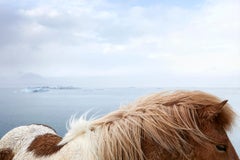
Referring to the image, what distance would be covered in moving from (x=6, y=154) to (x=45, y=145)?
58 centimetres

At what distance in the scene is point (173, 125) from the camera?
6.22 feet

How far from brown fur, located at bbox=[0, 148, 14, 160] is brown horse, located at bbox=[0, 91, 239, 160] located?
74cm

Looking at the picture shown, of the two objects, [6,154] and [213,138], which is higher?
[213,138]

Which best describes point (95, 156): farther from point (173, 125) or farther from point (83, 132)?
point (173, 125)

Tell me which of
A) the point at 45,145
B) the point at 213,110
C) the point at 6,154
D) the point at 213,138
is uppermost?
the point at 213,110

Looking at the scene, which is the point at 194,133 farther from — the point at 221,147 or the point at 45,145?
the point at 45,145

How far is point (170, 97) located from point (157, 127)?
27cm

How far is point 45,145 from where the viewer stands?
2355 millimetres

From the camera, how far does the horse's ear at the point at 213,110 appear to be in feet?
6.05

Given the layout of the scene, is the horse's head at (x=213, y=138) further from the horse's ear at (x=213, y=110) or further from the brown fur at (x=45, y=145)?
the brown fur at (x=45, y=145)

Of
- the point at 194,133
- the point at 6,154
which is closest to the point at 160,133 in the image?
the point at 194,133

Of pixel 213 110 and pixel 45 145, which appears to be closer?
pixel 213 110

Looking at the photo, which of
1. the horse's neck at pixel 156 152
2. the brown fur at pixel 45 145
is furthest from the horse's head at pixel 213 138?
the brown fur at pixel 45 145

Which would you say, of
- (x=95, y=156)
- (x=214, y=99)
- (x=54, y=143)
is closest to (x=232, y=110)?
(x=214, y=99)
